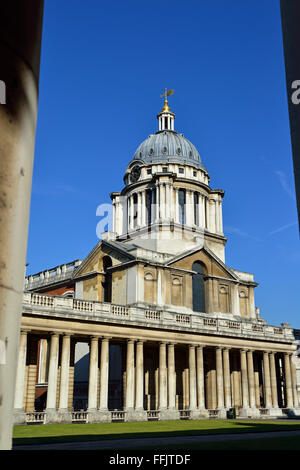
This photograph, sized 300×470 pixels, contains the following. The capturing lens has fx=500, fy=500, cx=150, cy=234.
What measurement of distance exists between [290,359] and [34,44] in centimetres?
5340

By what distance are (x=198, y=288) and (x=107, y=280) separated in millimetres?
9799

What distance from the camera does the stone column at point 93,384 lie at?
3431cm

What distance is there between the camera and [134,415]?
36.4 metres

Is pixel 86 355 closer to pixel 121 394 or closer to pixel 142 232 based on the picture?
pixel 121 394

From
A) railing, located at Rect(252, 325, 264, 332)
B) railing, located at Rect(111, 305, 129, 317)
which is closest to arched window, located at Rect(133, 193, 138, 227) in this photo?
railing, located at Rect(252, 325, 264, 332)

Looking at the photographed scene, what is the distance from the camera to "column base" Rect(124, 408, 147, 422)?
118ft

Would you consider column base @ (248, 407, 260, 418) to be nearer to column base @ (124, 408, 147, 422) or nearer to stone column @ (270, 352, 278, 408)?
stone column @ (270, 352, 278, 408)

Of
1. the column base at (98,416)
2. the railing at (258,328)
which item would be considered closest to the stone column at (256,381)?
the railing at (258,328)

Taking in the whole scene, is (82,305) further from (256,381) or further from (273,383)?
(256,381)

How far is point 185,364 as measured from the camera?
161 ft

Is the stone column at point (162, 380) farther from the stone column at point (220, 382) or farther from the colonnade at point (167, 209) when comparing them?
the colonnade at point (167, 209)

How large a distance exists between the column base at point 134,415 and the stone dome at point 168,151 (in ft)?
124
